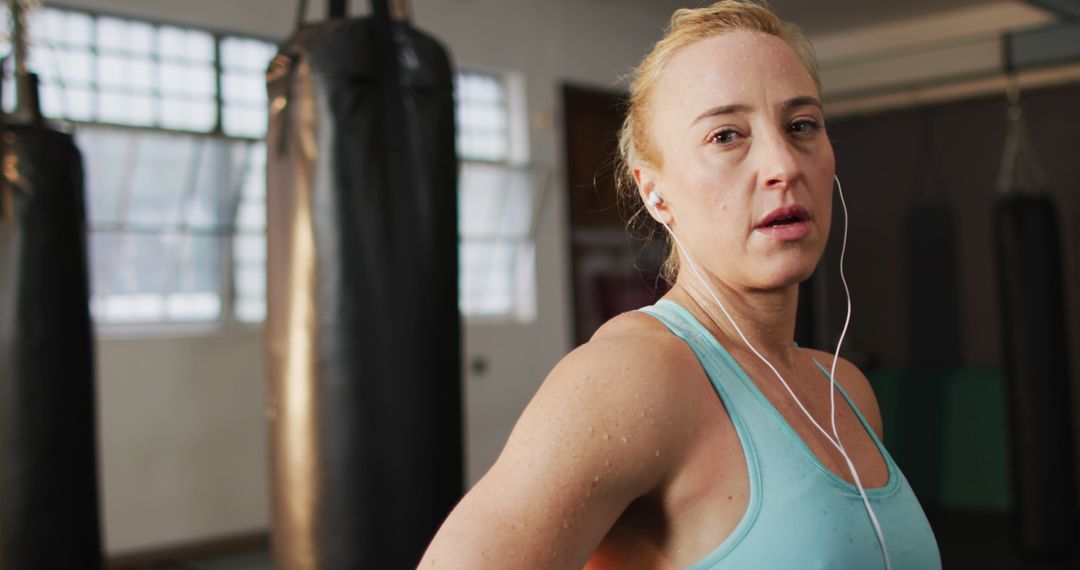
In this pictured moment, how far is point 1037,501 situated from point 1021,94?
3.03 meters

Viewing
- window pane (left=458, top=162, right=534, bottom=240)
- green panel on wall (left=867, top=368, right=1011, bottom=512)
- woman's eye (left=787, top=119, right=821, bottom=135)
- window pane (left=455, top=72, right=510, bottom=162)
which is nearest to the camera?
woman's eye (left=787, top=119, right=821, bottom=135)

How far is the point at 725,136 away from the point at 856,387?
423 millimetres

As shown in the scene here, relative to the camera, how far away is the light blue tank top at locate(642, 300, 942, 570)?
0.83m

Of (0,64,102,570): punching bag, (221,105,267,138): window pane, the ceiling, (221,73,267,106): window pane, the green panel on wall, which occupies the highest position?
the ceiling

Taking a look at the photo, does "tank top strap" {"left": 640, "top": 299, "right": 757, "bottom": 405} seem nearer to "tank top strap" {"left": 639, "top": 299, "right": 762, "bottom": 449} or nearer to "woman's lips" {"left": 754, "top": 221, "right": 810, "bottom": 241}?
"tank top strap" {"left": 639, "top": 299, "right": 762, "bottom": 449}

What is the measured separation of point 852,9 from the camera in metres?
7.32

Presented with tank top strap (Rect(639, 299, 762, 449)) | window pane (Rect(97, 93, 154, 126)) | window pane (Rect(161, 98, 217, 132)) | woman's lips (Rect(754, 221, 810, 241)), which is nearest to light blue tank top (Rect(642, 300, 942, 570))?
tank top strap (Rect(639, 299, 762, 449))

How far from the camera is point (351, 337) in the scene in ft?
7.36

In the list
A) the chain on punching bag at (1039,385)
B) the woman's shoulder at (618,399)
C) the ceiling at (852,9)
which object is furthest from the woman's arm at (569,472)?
the ceiling at (852,9)

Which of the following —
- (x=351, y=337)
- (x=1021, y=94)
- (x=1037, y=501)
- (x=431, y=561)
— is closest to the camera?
(x=431, y=561)

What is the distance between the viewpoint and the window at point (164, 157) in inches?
199

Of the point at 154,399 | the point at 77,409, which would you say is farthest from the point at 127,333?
the point at 77,409

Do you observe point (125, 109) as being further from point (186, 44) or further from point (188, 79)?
point (186, 44)

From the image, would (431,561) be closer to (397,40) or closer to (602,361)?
(602,361)
